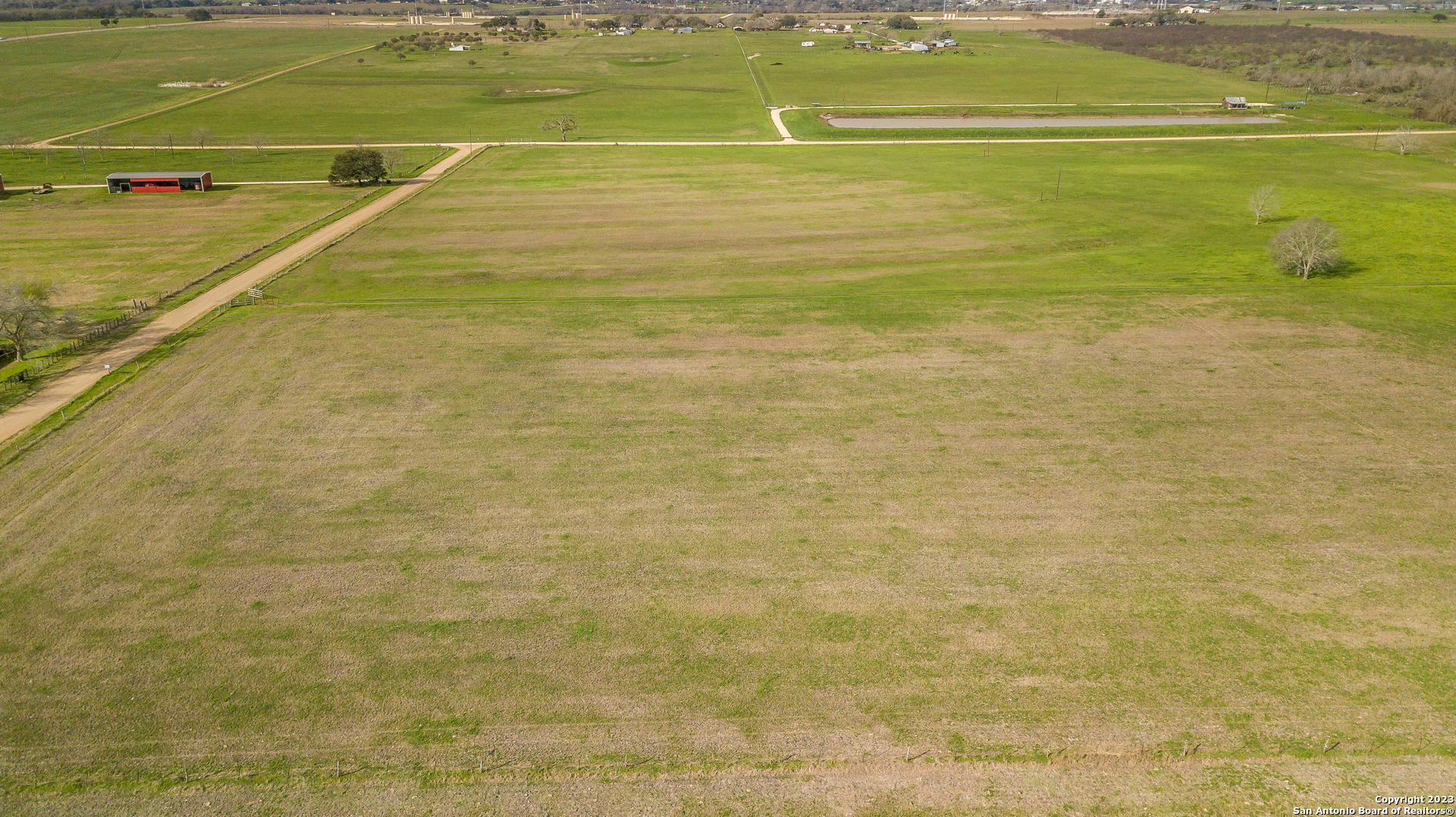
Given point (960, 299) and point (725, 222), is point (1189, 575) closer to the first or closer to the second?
point (960, 299)

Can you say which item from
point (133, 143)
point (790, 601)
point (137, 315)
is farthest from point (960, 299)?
point (133, 143)

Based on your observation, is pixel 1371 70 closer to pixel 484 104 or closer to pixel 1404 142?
pixel 1404 142

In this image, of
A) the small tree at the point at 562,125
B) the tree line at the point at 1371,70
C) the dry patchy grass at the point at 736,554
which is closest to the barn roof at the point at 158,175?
the small tree at the point at 562,125

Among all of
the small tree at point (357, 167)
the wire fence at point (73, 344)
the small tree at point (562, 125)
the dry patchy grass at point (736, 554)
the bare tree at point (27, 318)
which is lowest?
the dry patchy grass at point (736, 554)

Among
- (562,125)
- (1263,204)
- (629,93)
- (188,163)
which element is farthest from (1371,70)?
(188,163)

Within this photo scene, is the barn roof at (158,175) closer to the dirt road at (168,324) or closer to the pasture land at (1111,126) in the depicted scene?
the dirt road at (168,324)

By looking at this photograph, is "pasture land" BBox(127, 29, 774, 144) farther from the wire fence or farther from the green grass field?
the wire fence
